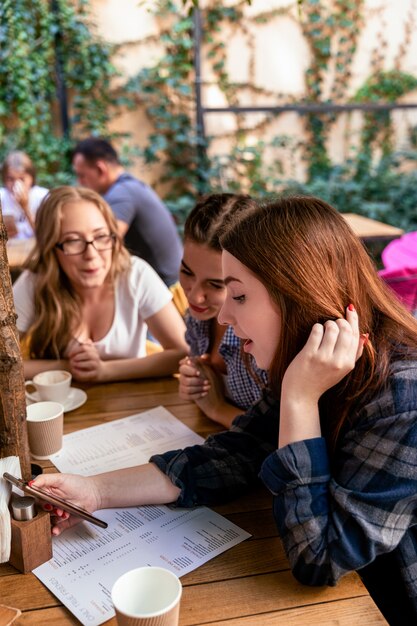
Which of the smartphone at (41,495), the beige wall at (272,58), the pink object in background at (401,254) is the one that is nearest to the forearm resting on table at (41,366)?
the smartphone at (41,495)

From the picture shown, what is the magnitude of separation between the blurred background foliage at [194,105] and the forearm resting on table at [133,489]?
4.70 meters

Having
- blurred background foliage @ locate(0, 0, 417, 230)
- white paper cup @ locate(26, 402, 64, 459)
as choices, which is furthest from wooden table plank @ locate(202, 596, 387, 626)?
blurred background foliage @ locate(0, 0, 417, 230)

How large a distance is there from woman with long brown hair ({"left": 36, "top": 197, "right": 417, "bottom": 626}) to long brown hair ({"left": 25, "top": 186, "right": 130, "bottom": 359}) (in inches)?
35.4

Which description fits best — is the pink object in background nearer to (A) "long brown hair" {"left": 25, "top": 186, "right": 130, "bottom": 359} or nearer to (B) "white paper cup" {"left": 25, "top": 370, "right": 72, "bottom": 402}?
(A) "long brown hair" {"left": 25, "top": 186, "right": 130, "bottom": 359}

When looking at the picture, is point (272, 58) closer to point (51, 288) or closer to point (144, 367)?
point (51, 288)

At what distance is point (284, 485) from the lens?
0.96 m

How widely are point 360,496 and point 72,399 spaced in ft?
3.08

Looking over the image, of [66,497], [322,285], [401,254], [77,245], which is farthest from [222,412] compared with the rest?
[401,254]

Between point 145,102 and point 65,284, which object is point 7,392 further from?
point 145,102

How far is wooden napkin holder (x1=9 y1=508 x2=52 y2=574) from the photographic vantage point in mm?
945

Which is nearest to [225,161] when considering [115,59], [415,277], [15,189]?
[115,59]

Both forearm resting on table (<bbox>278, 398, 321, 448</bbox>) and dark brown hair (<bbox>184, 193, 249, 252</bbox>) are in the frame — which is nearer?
forearm resting on table (<bbox>278, 398, 321, 448</bbox>)

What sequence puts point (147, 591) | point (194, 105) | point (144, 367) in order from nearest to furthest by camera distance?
1. point (147, 591)
2. point (144, 367)
3. point (194, 105)

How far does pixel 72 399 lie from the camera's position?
1637mm
